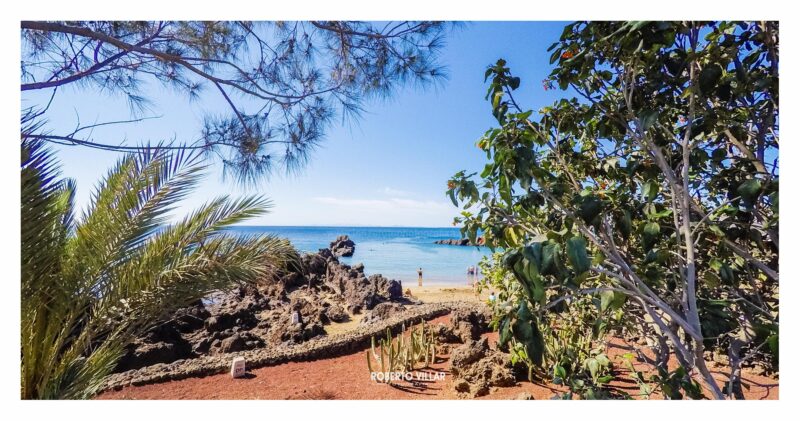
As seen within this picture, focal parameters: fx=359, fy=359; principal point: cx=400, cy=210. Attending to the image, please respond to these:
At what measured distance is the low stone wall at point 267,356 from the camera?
2.68 metres

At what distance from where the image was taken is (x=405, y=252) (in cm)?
816

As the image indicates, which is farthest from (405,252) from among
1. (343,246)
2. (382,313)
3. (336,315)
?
(382,313)

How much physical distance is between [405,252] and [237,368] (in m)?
5.55

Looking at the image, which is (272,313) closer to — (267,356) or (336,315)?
(336,315)

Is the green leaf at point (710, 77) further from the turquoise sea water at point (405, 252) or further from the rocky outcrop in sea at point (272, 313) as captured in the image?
the turquoise sea water at point (405, 252)

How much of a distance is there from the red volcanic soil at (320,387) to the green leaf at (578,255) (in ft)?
5.61

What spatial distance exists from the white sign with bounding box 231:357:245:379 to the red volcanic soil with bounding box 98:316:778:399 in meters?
0.05

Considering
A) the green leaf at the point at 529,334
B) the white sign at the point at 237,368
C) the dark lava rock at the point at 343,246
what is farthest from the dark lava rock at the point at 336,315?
the green leaf at the point at 529,334

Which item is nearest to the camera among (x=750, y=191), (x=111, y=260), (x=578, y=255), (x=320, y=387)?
(x=578, y=255)

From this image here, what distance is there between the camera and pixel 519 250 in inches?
39.1

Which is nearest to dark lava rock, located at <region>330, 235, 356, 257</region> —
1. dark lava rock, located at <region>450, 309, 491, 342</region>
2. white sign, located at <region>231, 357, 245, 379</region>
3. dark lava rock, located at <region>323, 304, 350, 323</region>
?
dark lava rock, located at <region>323, 304, 350, 323</region>

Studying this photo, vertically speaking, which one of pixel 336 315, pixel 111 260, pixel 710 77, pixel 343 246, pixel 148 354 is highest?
pixel 710 77
